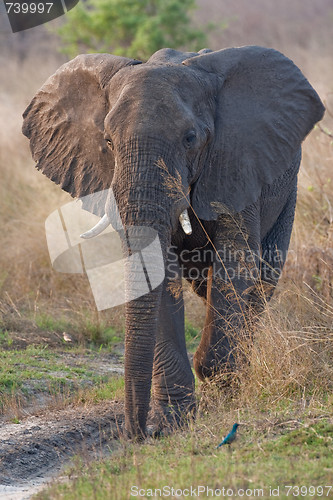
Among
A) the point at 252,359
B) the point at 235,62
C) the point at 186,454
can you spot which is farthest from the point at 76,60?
the point at 186,454

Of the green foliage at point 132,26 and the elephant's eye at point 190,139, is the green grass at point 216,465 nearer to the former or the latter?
the elephant's eye at point 190,139

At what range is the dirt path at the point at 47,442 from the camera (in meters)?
5.39

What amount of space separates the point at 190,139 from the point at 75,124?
123cm

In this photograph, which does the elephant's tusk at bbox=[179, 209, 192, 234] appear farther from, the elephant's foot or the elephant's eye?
the elephant's foot

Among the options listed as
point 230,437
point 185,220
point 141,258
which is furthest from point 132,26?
point 230,437

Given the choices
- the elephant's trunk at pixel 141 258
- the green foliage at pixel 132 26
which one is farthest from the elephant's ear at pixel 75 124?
the green foliage at pixel 132 26

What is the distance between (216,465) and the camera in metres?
4.66

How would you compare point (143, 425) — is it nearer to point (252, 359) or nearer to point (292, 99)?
point (252, 359)

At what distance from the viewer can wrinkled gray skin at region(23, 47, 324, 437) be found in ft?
18.8

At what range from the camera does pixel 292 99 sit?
6.63 m

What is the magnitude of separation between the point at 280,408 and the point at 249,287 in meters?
1.11

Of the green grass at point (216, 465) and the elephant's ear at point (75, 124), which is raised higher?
the elephant's ear at point (75, 124)

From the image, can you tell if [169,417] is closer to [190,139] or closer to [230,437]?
[230,437]

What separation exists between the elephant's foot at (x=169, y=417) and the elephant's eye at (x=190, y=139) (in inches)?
71.6
